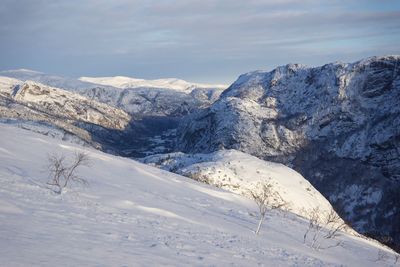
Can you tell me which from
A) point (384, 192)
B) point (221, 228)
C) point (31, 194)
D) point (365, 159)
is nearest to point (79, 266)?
point (31, 194)

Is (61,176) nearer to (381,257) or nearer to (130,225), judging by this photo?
(130,225)

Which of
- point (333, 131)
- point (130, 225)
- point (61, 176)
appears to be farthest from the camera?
point (333, 131)

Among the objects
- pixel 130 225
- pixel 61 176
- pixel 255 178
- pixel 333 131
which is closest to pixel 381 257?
pixel 130 225

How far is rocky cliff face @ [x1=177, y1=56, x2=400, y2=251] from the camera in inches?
4215

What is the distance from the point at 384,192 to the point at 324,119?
38846mm

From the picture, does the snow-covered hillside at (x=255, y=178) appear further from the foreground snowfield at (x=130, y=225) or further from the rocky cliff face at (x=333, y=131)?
the rocky cliff face at (x=333, y=131)

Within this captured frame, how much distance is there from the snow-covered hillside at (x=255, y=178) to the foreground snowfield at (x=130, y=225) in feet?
42.3

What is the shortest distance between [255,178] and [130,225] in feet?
113

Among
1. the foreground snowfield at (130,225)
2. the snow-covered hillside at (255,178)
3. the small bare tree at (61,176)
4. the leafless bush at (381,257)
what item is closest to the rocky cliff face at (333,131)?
the snow-covered hillside at (255,178)

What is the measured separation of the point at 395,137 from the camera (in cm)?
11944

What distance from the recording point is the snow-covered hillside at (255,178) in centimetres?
5059

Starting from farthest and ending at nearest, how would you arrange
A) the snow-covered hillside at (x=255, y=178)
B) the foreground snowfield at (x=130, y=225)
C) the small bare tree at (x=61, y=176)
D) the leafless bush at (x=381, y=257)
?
the snow-covered hillside at (x=255, y=178), the leafless bush at (x=381, y=257), the small bare tree at (x=61, y=176), the foreground snowfield at (x=130, y=225)

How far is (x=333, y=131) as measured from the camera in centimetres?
13512

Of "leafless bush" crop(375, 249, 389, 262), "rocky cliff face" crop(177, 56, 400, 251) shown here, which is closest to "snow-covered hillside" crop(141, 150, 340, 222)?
"leafless bush" crop(375, 249, 389, 262)
